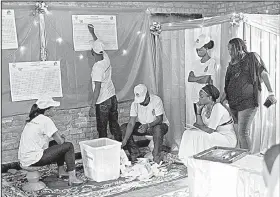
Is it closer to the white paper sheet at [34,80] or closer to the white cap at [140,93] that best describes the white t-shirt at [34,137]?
the white paper sheet at [34,80]

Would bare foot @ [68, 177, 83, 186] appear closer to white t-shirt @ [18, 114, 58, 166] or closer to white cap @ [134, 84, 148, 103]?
white t-shirt @ [18, 114, 58, 166]

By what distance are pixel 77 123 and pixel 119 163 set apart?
110 centimetres

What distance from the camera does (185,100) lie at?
4.80 meters

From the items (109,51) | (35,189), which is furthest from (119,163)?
(109,51)

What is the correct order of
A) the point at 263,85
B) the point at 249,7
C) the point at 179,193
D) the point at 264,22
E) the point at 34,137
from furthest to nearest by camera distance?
the point at 249,7, the point at 263,85, the point at 264,22, the point at 34,137, the point at 179,193

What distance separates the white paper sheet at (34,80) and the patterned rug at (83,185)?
2.73 feet

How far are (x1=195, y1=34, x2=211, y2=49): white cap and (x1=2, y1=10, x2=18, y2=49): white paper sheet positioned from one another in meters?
1.86

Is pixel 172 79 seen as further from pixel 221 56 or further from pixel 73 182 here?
pixel 73 182

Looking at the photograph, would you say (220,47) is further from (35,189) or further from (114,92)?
(35,189)

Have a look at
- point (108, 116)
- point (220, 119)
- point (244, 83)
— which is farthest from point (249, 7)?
point (108, 116)

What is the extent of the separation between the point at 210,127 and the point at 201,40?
98 cm

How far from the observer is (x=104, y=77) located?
457cm

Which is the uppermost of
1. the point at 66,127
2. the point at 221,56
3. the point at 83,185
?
the point at 221,56

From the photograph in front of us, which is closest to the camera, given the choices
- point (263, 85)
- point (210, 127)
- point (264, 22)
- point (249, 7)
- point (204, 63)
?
point (210, 127)
